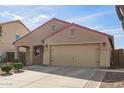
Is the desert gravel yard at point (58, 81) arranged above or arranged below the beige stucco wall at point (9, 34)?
below

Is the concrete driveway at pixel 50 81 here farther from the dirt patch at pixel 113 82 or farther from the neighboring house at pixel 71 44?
the neighboring house at pixel 71 44

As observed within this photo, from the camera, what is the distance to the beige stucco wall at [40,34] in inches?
854

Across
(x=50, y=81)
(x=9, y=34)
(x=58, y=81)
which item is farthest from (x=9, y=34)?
(x=58, y=81)

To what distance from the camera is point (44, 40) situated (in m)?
20.9

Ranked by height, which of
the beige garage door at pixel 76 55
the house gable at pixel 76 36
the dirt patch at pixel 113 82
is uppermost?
the house gable at pixel 76 36

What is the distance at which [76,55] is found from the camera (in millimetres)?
18953

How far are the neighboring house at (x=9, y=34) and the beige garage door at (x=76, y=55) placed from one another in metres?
10.0

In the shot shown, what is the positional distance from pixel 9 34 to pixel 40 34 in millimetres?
8347

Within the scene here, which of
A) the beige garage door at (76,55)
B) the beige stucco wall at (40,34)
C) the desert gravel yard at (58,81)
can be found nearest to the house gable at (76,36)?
the beige garage door at (76,55)

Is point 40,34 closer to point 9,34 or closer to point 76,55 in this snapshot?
point 76,55

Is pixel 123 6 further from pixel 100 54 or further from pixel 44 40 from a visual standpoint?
pixel 44 40

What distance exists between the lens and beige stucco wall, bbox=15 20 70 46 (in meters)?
21.7

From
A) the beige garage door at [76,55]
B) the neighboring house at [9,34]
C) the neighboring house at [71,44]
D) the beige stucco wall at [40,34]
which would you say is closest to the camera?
the neighboring house at [71,44]
